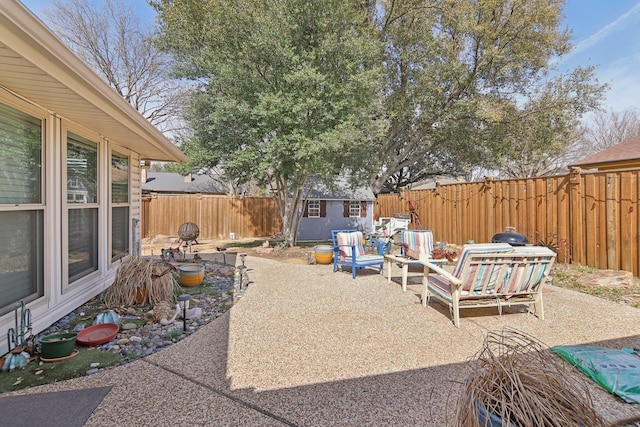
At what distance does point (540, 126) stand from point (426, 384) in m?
15.3

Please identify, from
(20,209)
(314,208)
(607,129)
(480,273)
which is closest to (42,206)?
(20,209)

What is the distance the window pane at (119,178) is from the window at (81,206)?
666 millimetres

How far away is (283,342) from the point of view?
11.5 ft

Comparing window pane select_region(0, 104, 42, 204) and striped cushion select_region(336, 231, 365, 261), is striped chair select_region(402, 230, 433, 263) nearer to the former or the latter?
striped cushion select_region(336, 231, 365, 261)

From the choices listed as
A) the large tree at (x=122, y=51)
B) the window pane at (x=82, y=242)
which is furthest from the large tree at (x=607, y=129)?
the window pane at (x=82, y=242)

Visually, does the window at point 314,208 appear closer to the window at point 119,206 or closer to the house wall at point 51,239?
the window at point 119,206

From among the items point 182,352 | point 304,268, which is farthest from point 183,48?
point 182,352

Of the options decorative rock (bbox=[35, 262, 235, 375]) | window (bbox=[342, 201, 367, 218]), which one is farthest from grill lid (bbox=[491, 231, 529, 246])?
window (bbox=[342, 201, 367, 218])

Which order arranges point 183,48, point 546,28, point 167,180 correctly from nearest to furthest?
1. point 183,48
2. point 546,28
3. point 167,180

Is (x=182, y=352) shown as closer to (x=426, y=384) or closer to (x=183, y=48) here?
(x=426, y=384)

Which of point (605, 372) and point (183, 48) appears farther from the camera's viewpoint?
point (183, 48)

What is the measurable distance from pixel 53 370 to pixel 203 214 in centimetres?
1185

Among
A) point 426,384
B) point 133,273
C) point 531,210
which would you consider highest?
point 531,210

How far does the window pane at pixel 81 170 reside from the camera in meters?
4.18
